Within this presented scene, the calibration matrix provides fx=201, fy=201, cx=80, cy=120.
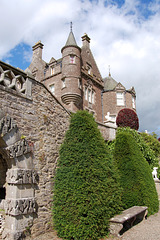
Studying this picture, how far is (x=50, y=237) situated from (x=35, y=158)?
7.51ft

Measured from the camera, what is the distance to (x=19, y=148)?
567 centimetres

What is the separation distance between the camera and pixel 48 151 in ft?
21.9

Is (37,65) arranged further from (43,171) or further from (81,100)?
(43,171)

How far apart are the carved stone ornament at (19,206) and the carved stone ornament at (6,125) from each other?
1813 millimetres

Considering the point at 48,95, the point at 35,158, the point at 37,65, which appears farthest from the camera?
the point at 37,65

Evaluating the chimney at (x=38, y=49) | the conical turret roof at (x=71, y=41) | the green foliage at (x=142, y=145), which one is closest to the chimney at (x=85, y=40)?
the conical turret roof at (x=71, y=41)

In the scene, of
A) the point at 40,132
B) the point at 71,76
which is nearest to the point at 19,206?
the point at 40,132

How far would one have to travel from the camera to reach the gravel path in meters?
5.83

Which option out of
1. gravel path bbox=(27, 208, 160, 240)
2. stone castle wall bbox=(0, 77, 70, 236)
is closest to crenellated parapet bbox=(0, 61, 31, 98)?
stone castle wall bbox=(0, 77, 70, 236)

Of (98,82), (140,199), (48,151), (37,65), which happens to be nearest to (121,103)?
(98,82)

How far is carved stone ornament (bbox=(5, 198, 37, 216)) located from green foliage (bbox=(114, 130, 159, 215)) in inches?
160

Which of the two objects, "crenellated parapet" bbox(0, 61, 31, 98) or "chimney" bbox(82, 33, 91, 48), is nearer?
"crenellated parapet" bbox(0, 61, 31, 98)

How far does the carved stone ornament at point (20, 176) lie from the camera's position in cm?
544

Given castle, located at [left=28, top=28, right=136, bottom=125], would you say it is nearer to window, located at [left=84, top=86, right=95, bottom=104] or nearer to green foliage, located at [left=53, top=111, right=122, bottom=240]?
window, located at [left=84, top=86, right=95, bottom=104]
